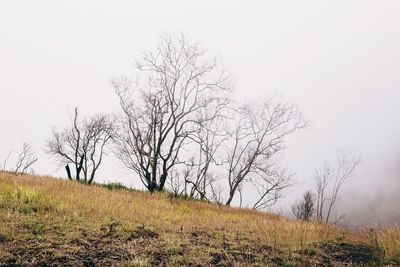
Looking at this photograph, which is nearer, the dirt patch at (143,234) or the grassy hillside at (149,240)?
the grassy hillside at (149,240)

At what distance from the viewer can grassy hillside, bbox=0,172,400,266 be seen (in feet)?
19.3

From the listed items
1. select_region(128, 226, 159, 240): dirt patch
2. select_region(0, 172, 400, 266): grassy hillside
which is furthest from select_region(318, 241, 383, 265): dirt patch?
select_region(128, 226, 159, 240): dirt patch

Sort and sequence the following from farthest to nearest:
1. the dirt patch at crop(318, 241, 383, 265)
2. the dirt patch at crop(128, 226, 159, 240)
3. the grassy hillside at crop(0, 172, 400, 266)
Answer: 1. the dirt patch at crop(128, 226, 159, 240)
2. the dirt patch at crop(318, 241, 383, 265)
3. the grassy hillside at crop(0, 172, 400, 266)

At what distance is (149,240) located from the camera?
22.9ft

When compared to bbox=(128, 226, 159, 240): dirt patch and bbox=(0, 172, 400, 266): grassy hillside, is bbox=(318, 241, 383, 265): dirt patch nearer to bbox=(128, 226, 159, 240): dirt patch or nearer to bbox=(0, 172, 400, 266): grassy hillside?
bbox=(0, 172, 400, 266): grassy hillside

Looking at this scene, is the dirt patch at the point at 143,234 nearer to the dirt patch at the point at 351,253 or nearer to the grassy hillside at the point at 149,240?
the grassy hillside at the point at 149,240

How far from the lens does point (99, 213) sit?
29.0 feet

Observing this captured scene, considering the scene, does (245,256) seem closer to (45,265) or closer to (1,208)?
(45,265)

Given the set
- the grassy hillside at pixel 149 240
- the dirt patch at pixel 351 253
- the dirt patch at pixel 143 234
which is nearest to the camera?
the grassy hillside at pixel 149 240

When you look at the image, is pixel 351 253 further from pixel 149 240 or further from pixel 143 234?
pixel 143 234

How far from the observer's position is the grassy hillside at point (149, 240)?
5.89 m

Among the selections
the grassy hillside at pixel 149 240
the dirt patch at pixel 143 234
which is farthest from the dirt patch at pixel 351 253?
the dirt patch at pixel 143 234

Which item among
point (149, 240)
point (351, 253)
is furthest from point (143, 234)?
point (351, 253)

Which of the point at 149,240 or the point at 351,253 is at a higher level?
the point at 351,253
